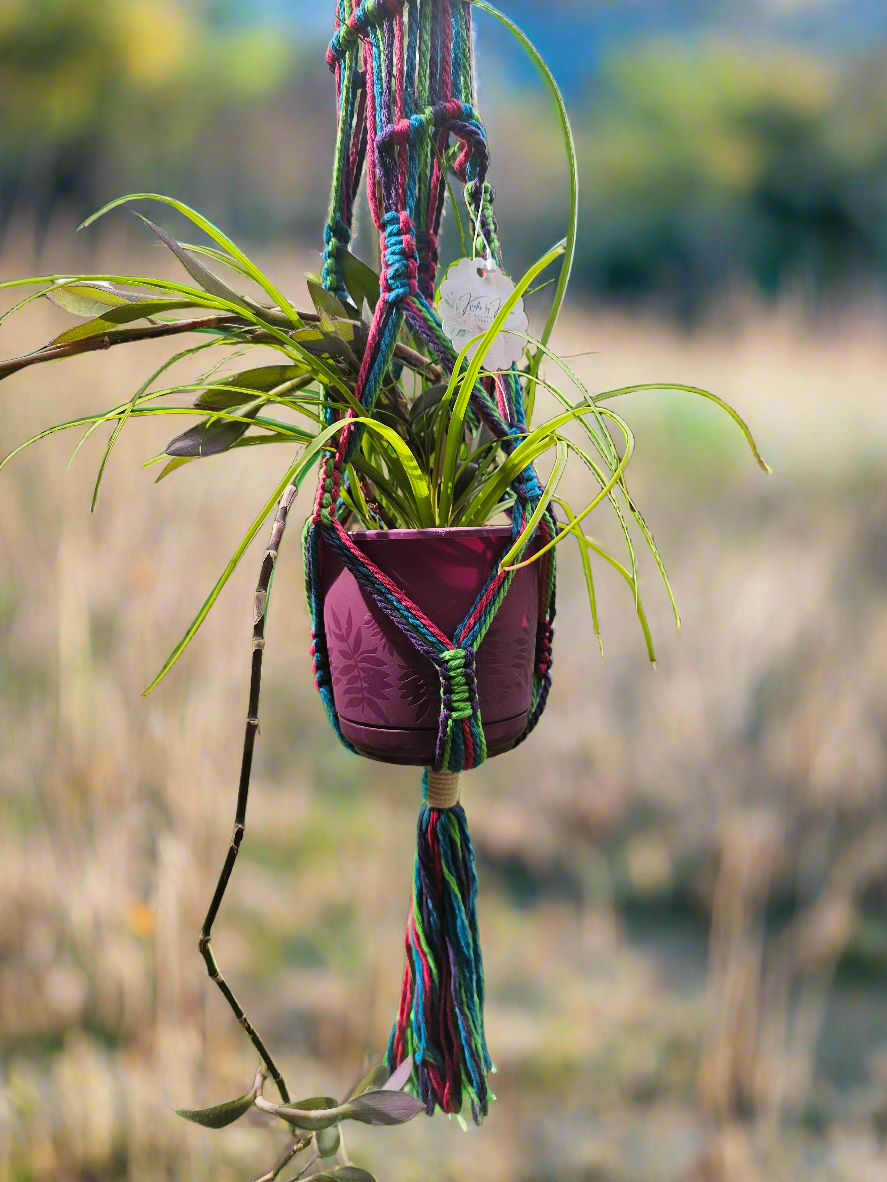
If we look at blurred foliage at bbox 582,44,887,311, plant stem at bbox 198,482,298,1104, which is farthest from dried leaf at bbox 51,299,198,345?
blurred foliage at bbox 582,44,887,311

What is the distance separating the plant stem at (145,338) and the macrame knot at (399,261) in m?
0.04

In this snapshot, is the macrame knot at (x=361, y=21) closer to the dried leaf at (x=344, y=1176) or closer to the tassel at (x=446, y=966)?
the tassel at (x=446, y=966)

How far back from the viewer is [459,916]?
0.45 meters

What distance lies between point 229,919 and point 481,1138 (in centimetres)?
53

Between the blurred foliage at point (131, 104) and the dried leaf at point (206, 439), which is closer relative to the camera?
the dried leaf at point (206, 439)

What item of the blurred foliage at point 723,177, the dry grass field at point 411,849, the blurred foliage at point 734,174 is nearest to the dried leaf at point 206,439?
the dry grass field at point 411,849

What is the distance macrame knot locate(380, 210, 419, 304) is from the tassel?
237mm

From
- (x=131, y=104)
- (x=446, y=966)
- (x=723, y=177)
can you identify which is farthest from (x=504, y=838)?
(x=723, y=177)

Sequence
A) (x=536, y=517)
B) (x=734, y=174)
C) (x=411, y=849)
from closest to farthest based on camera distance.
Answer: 1. (x=536, y=517)
2. (x=411, y=849)
3. (x=734, y=174)

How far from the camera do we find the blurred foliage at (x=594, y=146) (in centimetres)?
579

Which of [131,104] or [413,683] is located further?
[131,104]

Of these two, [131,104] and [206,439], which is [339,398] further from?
[131,104]

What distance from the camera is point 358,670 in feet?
1.35

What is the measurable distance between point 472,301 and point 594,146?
950cm
